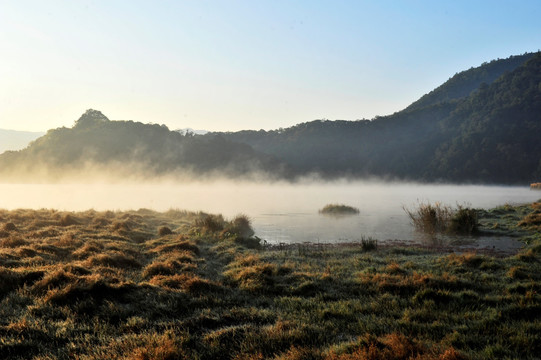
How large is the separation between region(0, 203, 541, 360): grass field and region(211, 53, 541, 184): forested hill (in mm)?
135252

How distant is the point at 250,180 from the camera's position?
463ft

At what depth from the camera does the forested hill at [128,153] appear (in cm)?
12350

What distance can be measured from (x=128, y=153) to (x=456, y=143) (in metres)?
130

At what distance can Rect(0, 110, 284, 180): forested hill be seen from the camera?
405 ft

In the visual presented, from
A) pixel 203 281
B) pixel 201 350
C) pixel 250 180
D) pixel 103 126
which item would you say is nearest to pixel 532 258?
pixel 203 281

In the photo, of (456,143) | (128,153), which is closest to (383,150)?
(456,143)

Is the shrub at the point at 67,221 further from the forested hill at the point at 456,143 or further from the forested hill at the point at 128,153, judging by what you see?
the forested hill at the point at 456,143

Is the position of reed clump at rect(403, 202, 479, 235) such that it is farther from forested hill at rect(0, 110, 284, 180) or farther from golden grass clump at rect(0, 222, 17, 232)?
forested hill at rect(0, 110, 284, 180)

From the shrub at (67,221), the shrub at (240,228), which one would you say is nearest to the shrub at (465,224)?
the shrub at (240,228)

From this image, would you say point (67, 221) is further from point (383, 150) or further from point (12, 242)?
point (383, 150)

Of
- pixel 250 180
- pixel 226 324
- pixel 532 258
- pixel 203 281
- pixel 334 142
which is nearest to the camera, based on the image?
pixel 226 324

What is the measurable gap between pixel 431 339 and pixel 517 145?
501 ft

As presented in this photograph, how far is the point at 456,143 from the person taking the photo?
14888cm

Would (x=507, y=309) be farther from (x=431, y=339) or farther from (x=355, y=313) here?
(x=355, y=313)
